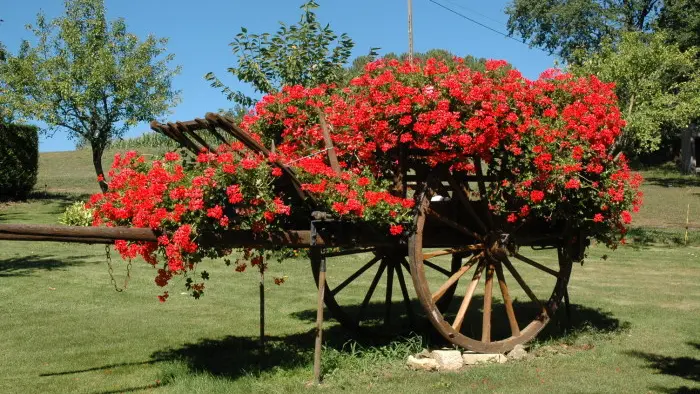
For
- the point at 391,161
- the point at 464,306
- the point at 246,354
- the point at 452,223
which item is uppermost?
the point at 391,161

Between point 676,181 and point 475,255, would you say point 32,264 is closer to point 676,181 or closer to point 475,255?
point 475,255

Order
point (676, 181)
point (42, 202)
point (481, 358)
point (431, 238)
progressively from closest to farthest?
point (481, 358) < point (431, 238) < point (42, 202) < point (676, 181)

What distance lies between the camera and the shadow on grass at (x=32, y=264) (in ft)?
51.5

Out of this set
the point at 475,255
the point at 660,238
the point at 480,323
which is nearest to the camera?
the point at 475,255

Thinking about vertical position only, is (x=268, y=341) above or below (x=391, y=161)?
below

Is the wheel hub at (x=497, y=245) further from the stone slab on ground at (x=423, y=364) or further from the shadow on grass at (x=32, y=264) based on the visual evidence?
the shadow on grass at (x=32, y=264)

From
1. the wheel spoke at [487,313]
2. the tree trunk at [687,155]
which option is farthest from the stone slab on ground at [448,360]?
the tree trunk at [687,155]

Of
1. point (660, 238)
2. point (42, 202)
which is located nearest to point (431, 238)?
point (660, 238)

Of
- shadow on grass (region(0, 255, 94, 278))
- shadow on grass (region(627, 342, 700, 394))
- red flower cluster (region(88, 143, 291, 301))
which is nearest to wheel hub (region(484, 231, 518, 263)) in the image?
shadow on grass (region(627, 342, 700, 394))

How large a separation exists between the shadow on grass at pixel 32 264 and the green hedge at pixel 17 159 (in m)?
12.1

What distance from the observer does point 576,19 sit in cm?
4203

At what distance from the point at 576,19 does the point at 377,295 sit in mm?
32730

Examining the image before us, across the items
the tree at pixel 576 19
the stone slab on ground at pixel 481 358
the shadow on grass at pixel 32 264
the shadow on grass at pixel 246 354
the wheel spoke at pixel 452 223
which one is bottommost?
the shadow on grass at pixel 246 354

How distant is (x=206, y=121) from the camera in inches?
263
